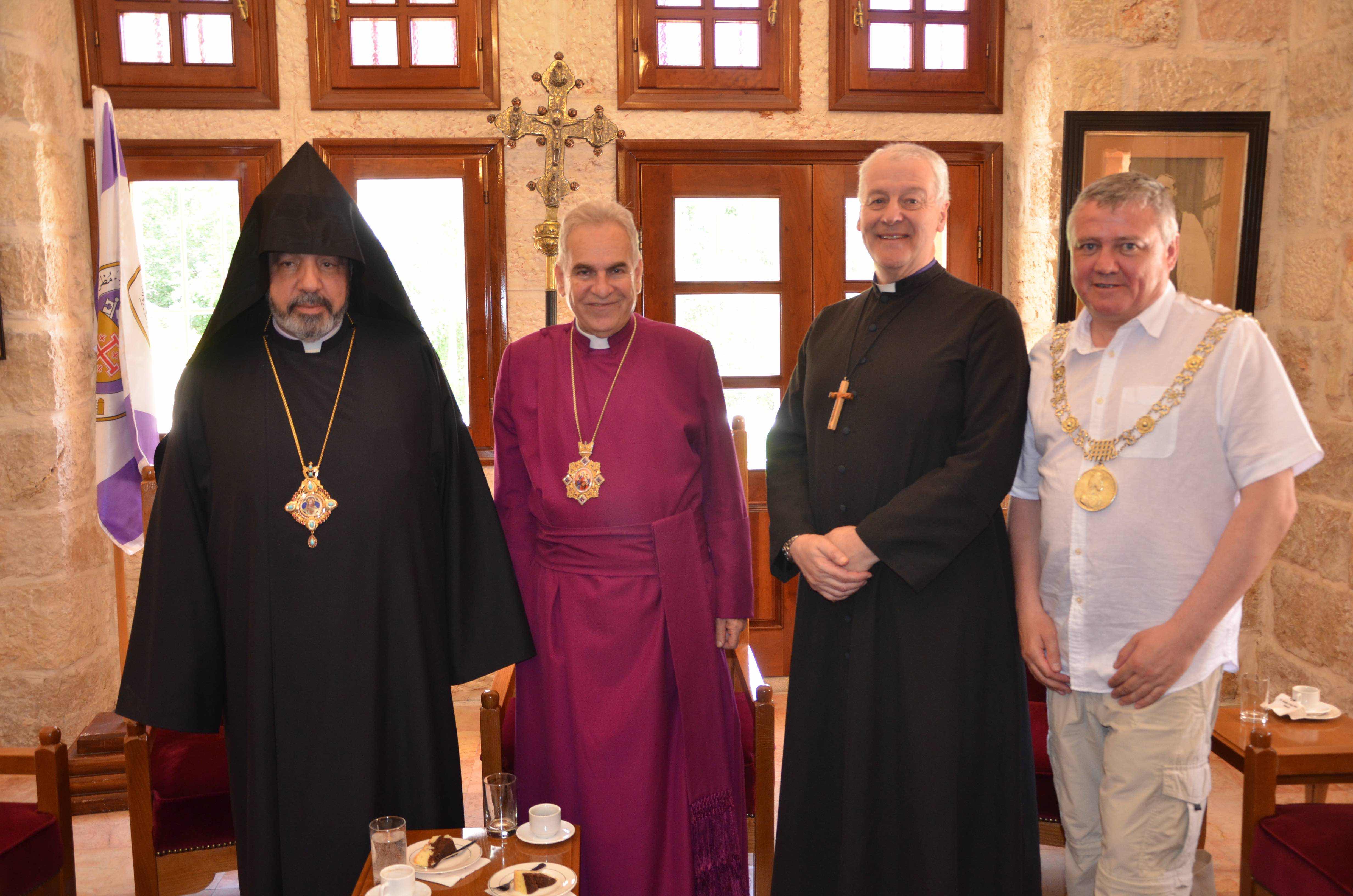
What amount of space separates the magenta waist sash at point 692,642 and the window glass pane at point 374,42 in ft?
8.64

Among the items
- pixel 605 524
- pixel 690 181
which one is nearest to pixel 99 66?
pixel 690 181

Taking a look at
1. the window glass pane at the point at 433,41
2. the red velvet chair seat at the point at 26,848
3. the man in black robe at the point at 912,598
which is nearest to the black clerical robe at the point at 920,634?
the man in black robe at the point at 912,598

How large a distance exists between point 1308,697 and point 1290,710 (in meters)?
0.07

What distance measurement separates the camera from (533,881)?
183 cm

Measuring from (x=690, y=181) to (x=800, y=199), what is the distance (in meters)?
0.50

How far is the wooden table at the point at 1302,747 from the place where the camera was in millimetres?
2336

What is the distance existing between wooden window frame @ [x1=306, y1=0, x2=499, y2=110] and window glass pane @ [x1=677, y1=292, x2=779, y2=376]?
123 cm

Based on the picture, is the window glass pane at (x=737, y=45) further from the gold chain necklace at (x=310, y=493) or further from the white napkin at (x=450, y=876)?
the white napkin at (x=450, y=876)

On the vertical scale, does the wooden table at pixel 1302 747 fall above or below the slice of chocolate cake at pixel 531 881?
below

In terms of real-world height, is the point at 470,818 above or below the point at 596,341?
below

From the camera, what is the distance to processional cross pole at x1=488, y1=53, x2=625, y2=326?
392cm

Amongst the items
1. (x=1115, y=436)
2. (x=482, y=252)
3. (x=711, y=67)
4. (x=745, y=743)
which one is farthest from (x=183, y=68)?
(x=1115, y=436)

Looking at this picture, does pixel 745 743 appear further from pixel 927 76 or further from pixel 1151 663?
pixel 927 76

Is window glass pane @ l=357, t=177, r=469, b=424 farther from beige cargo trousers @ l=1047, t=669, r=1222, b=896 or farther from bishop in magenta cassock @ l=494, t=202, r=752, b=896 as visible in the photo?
beige cargo trousers @ l=1047, t=669, r=1222, b=896
